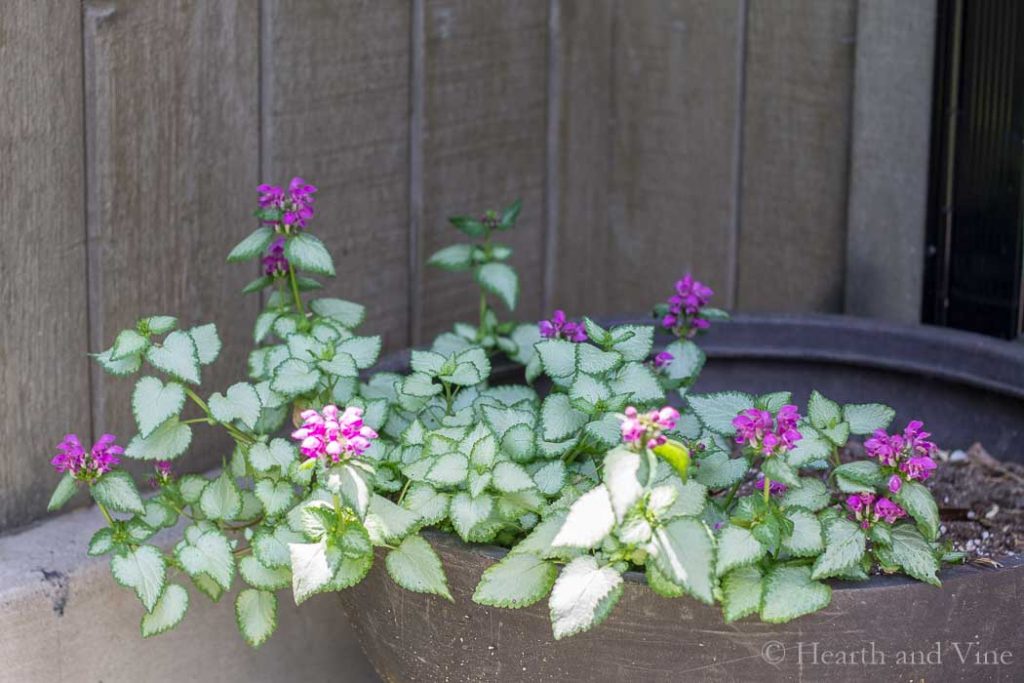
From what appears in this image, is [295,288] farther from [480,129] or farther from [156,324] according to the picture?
[480,129]

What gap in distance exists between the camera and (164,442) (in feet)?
4.80

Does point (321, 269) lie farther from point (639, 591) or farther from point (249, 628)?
point (639, 591)

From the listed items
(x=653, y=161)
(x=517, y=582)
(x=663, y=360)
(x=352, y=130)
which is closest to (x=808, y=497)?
(x=517, y=582)

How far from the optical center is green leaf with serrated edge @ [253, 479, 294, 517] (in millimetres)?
1392

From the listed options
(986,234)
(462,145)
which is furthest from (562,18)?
(986,234)

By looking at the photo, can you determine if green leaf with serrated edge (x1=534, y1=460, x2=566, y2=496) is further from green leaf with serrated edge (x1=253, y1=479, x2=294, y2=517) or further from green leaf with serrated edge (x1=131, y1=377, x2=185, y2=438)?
green leaf with serrated edge (x1=131, y1=377, x2=185, y2=438)

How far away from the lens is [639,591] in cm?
125

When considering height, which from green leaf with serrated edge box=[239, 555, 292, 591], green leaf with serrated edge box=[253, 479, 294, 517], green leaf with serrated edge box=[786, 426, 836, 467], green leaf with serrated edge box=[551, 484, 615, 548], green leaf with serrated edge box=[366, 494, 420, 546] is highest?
green leaf with serrated edge box=[786, 426, 836, 467]

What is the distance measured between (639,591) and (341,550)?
241 millimetres

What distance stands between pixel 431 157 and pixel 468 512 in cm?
88

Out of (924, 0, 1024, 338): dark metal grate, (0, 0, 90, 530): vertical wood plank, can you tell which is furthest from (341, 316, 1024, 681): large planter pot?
(924, 0, 1024, 338): dark metal grate

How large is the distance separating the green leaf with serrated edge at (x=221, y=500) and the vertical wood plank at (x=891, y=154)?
0.98 m

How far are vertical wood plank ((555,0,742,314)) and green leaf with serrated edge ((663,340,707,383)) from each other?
573 mm

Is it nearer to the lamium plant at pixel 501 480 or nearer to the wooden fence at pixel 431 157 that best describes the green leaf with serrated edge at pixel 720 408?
the lamium plant at pixel 501 480
